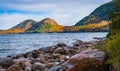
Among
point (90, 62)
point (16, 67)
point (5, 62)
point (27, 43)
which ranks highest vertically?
point (90, 62)

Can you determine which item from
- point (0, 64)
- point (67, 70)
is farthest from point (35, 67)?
point (67, 70)

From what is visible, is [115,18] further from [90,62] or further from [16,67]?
[16,67]

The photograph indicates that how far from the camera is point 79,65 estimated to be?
14.2 metres

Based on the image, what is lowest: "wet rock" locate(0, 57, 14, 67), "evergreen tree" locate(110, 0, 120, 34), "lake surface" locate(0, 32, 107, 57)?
"lake surface" locate(0, 32, 107, 57)

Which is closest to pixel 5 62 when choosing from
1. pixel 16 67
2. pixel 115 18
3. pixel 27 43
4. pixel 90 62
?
pixel 16 67

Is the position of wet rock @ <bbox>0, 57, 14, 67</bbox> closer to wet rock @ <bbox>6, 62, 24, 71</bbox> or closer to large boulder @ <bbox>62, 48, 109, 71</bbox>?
wet rock @ <bbox>6, 62, 24, 71</bbox>

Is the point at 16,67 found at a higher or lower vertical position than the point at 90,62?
lower

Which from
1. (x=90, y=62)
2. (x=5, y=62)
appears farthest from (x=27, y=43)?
(x=90, y=62)

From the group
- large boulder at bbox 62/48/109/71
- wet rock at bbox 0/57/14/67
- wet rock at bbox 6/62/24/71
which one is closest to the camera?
large boulder at bbox 62/48/109/71

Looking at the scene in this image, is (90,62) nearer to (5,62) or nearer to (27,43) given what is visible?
(5,62)

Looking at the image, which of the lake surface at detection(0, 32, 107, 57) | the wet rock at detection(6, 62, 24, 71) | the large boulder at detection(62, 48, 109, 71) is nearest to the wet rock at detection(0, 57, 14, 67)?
the wet rock at detection(6, 62, 24, 71)

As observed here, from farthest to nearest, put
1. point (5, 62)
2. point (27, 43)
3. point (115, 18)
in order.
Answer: point (27, 43), point (5, 62), point (115, 18)

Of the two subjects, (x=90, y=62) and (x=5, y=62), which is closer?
(x=90, y=62)

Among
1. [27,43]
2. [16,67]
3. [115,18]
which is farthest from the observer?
[27,43]
